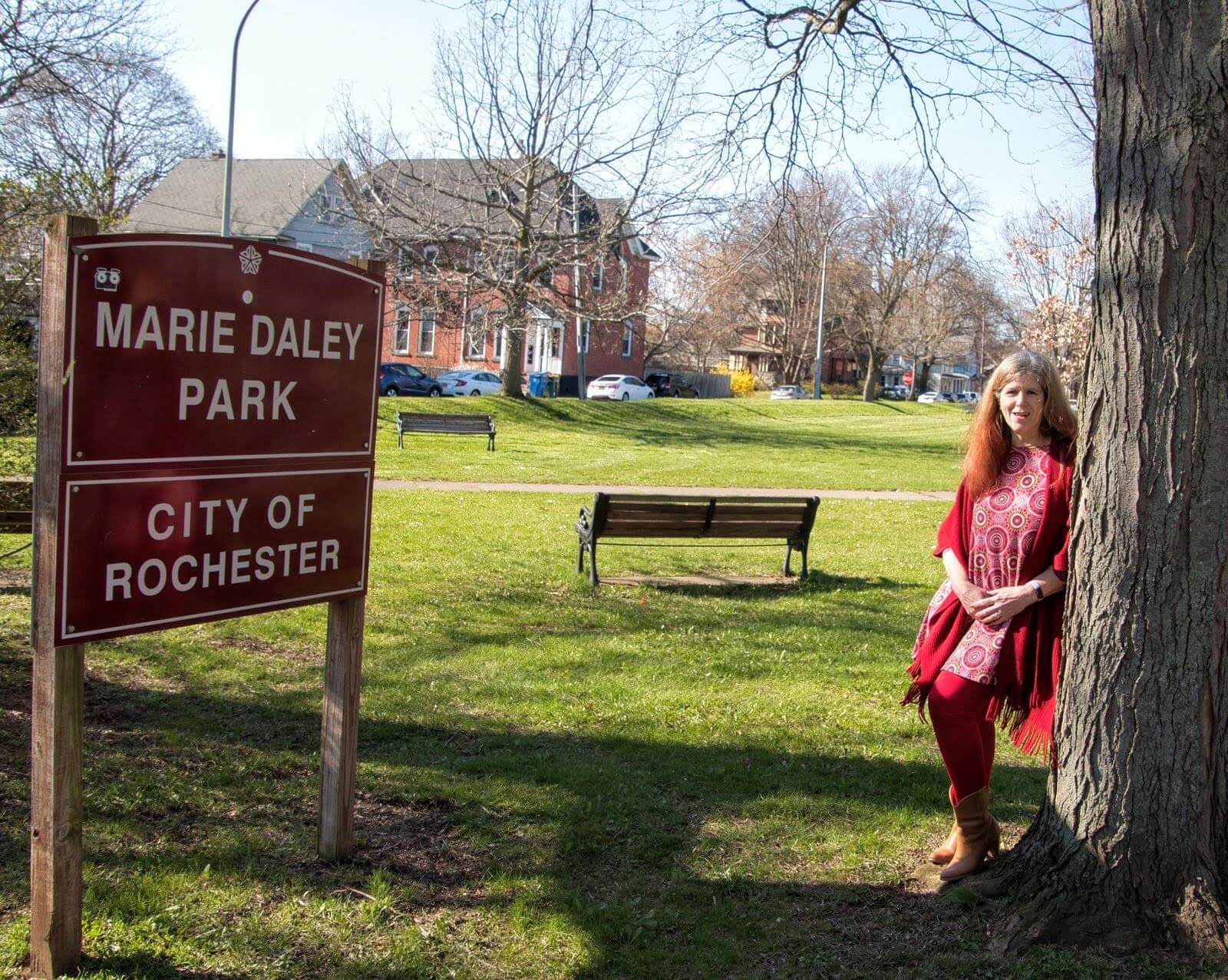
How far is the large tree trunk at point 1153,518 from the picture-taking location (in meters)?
3.13

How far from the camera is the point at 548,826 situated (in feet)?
14.0

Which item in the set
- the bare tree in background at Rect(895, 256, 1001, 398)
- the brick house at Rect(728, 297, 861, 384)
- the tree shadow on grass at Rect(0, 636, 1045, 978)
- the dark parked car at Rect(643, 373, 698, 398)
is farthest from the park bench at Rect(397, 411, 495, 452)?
the bare tree in background at Rect(895, 256, 1001, 398)

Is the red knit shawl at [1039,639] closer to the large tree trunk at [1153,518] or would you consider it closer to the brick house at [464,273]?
the large tree trunk at [1153,518]

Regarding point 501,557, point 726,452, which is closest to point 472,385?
point 726,452

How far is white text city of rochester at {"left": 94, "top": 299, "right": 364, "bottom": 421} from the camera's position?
3.02 meters

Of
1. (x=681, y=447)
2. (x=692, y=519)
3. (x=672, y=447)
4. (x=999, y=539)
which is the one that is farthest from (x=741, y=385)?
(x=999, y=539)

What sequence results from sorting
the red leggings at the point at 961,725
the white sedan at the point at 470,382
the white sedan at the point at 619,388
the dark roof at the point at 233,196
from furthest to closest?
the dark roof at the point at 233,196
the white sedan at the point at 619,388
the white sedan at the point at 470,382
the red leggings at the point at 961,725

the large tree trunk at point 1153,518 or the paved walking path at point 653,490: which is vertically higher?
the large tree trunk at point 1153,518

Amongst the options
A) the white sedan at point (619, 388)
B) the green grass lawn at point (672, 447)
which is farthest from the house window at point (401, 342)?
the green grass lawn at point (672, 447)

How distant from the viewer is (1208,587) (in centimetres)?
318

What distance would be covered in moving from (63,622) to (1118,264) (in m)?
3.05

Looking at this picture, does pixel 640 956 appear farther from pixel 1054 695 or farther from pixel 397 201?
pixel 397 201

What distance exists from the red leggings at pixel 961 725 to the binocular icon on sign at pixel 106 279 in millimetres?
2684

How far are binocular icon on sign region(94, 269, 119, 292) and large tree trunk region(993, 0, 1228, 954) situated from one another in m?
2.73
